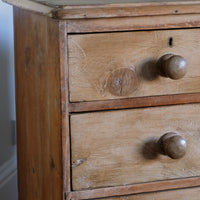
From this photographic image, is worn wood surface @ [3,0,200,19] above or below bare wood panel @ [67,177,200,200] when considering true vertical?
above

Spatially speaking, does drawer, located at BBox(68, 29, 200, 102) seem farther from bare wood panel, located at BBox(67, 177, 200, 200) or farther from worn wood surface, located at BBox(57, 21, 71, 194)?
bare wood panel, located at BBox(67, 177, 200, 200)

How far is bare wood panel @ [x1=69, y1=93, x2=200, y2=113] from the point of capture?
0.84 meters

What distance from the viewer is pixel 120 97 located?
2.79ft

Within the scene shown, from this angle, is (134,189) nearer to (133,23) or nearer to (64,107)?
(64,107)

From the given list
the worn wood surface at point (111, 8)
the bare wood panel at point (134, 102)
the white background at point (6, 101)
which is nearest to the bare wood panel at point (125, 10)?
the worn wood surface at point (111, 8)

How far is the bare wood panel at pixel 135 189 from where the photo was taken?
88cm

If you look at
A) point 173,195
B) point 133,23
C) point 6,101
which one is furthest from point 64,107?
point 6,101

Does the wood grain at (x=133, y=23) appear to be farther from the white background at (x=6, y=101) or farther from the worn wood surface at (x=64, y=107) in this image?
the white background at (x=6, y=101)

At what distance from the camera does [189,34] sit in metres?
0.86

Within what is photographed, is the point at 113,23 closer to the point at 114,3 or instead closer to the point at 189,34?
the point at 114,3

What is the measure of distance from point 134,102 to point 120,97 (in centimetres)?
3

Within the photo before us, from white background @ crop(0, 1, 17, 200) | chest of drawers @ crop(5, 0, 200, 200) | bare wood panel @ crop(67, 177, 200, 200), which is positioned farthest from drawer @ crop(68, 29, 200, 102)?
white background @ crop(0, 1, 17, 200)

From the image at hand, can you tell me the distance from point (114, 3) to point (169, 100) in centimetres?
24

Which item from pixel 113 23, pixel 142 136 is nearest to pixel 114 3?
pixel 113 23
